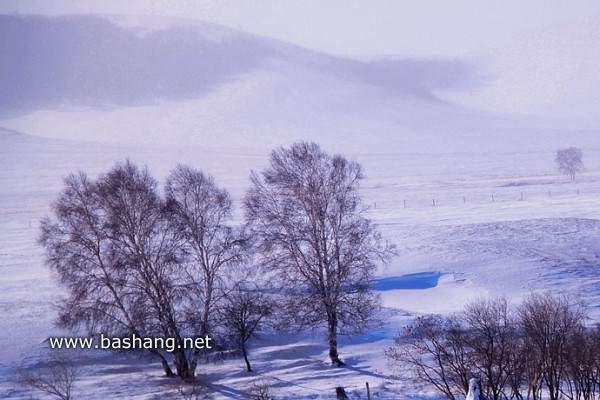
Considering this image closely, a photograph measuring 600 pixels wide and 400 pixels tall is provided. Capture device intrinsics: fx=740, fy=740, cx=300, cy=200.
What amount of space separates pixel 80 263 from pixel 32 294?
12.7m

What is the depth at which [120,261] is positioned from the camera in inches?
905

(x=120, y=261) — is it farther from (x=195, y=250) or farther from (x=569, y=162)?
(x=569, y=162)

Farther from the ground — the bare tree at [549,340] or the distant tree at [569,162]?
the distant tree at [569,162]

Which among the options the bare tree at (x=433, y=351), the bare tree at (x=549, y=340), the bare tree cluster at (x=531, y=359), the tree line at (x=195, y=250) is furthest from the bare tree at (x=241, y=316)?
the bare tree at (x=549, y=340)

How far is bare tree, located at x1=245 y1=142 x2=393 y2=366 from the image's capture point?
2566 cm

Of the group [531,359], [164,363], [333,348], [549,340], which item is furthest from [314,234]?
[549,340]

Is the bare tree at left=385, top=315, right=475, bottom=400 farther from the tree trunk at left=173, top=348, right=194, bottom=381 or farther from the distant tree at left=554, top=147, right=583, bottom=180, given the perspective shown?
the distant tree at left=554, top=147, right=583, bottom=180

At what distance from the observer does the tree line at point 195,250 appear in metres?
23.1

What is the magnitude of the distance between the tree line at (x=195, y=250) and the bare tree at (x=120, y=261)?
1.5 inches

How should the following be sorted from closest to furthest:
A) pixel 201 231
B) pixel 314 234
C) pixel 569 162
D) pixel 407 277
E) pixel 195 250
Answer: pixel 201 231 → pixel 195 250 → pixel 314 234 → pixel 407 277 → pixel 569 162

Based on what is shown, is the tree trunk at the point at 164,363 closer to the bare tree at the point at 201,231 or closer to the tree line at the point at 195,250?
the tree line at the point at 195,250

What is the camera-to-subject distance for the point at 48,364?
918 inches

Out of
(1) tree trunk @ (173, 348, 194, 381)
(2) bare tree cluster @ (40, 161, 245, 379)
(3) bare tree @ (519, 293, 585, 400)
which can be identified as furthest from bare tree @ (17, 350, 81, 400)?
(3) bare tree @ (519, 293, 585, 400)

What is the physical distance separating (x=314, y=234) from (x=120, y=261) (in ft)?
22.1
